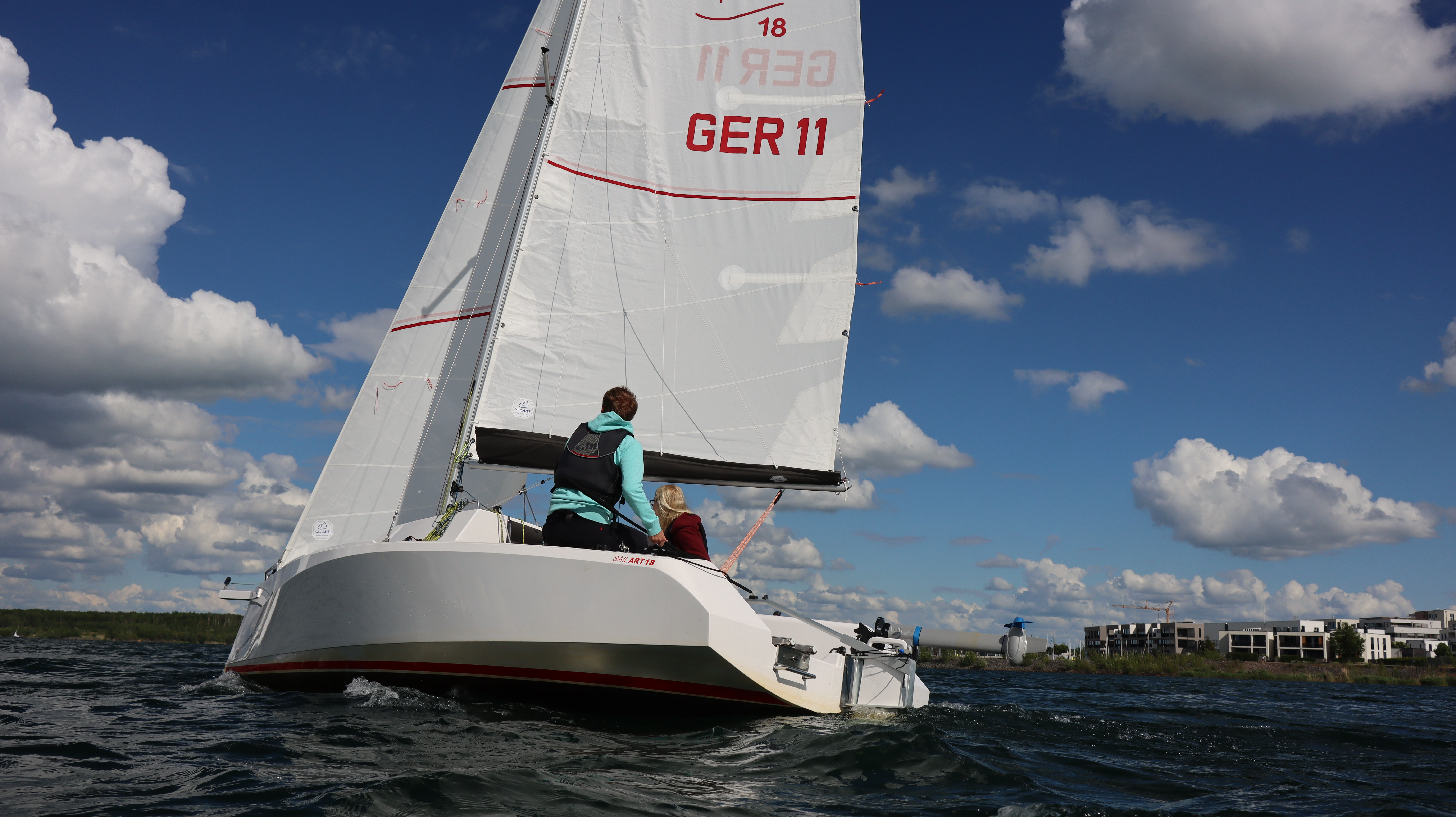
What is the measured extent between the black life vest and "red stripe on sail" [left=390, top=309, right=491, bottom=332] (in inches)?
183

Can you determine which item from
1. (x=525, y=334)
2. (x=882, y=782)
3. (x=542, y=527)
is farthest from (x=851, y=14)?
(x=882, y=782)

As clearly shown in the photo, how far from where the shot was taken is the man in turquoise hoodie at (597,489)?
17.4 ft

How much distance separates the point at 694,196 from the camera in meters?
8.70

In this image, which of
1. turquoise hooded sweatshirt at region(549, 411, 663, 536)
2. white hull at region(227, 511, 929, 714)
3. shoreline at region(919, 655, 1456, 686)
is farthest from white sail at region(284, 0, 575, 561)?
shoreline at region(919, 655, 1456, 686)

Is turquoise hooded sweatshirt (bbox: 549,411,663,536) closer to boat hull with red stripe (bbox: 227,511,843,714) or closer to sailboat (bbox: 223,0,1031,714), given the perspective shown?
boat hull with red stripe (bbox: 227,511,843,714)

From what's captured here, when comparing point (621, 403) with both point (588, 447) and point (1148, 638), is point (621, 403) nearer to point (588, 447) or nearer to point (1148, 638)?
point (588, 447)

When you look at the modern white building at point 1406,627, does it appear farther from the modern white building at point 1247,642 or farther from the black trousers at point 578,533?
the black trousers at point 578,533

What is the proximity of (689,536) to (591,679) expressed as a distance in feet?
4.14

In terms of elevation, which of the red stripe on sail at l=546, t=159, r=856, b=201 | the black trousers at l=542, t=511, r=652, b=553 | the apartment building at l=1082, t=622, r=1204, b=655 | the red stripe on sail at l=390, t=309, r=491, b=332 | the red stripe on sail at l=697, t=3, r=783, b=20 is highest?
the red stripe on sail at l=697, t=3, r=783, b=20

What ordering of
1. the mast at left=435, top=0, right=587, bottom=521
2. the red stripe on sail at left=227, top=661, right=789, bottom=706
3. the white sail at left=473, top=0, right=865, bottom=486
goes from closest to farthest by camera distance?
1. the red stripe on sail at left=227, top=661, right=789, bottom=706
2. the mast at left=435, top=0, right=587, bottom=521
3. the white sail at left=473, top=0, right=865, bottom=486

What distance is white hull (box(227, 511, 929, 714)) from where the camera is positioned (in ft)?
15.0

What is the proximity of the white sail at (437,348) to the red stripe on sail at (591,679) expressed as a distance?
9.77 ft

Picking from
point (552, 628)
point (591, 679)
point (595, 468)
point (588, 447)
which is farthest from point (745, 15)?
point (591, 679)

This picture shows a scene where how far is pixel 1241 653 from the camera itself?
92875mm
